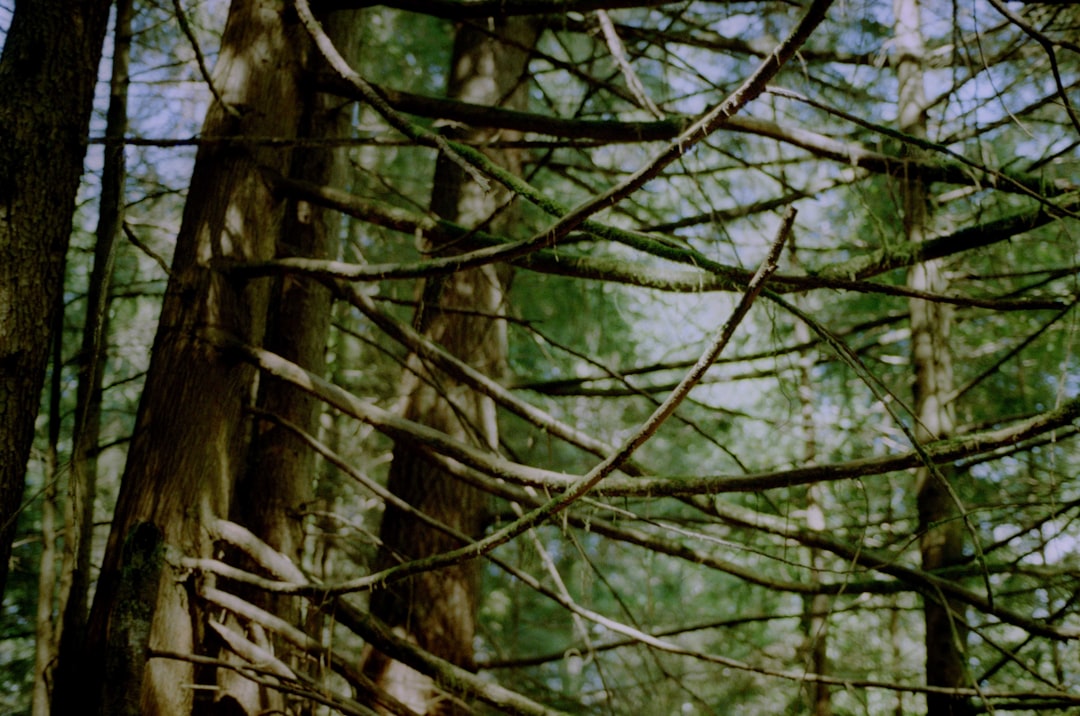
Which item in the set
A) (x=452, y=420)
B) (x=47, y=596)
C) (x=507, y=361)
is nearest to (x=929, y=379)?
(x=507, y=361)

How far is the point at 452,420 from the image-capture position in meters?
4.60

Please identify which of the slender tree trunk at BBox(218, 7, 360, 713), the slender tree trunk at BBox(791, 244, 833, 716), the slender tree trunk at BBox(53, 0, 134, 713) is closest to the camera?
the slender tree trunk at BBox(53, 0, 134, 713)

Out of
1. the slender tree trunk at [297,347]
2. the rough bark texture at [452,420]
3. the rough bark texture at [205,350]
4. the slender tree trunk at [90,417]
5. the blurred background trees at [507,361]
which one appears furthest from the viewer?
the rough bark texture at [452,420]

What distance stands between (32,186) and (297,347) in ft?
6.37

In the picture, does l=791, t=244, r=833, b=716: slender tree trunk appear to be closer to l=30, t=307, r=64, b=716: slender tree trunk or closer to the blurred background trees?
the blurred background trees

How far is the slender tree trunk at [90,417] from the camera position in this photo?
2688 millimetres

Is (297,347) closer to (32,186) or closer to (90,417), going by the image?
(90,417)

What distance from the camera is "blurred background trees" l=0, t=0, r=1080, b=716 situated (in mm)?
2486

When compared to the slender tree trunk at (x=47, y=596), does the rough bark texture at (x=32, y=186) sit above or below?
above

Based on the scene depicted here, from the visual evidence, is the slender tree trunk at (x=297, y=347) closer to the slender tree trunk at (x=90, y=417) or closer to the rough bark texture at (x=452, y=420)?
the rough bark texture at (x=452, y=420)

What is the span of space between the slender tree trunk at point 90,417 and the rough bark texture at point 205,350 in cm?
15

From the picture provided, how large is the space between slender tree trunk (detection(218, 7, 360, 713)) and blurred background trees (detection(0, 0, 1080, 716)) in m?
0.02

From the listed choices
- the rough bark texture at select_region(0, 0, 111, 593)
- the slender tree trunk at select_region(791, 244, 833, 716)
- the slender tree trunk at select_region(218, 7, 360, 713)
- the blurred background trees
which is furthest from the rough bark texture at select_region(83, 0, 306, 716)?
the slender tree trunk at select_region(791, 244, 833, 716)

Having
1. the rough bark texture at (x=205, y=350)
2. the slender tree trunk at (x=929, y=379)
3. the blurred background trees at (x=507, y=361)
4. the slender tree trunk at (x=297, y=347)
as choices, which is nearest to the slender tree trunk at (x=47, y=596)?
the blurred background trees at (x=507, y=361)
